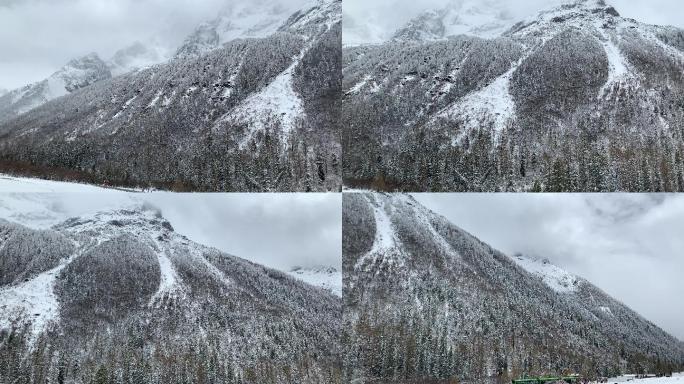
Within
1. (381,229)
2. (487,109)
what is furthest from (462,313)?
(487,109)

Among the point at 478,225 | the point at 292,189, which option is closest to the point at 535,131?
the point at 478,225

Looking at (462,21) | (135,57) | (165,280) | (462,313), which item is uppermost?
(462,21)

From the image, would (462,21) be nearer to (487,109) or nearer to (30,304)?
(487,109)

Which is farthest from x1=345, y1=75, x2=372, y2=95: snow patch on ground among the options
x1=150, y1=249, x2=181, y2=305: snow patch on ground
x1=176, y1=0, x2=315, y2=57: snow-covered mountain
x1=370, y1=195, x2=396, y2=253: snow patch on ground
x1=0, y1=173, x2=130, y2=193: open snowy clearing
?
x1=150, y1=249, x2=181, y2=305: snow patch on ground

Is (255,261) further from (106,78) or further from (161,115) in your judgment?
(106,78)

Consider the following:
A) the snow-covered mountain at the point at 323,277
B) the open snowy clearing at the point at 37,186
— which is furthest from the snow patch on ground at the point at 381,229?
the open snowy clearing at the point at 37,186
